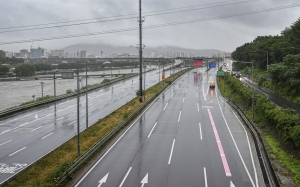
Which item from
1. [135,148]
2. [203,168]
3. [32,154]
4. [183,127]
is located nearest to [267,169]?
[203,168]

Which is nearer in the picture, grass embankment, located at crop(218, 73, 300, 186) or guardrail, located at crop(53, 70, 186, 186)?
guardrail, located at crop(53, 70, 186, 186)

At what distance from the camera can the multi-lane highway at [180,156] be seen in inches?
755

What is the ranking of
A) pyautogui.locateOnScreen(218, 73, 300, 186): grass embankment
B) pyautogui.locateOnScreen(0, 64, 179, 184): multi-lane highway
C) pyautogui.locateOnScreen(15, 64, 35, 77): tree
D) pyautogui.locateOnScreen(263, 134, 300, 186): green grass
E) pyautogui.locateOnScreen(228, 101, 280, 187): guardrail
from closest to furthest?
pyautogui.locateOnScreen(228, 101, 280, 187): guardrail, pyautogui.locateOnScreen(263, 134, 300, 186): green grass, pyautogui.locateOnScreen(218, 73, 300, 186): grass embankment, pyautogui.locateOnScreen(0, 64, 179, 184): multi-lane highway, pyautogui.locateOnScreen(15, 64, 35, 77): tree

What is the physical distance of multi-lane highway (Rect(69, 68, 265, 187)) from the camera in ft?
A: 62.9

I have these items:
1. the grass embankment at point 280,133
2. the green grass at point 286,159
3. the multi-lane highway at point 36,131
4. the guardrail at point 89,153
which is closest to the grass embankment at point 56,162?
the guardrail at point 89,153

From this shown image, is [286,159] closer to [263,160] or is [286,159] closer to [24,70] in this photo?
[263,160]

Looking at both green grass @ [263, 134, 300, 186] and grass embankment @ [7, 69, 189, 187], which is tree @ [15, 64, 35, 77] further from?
green grass @ [263, 134, 300, 186]

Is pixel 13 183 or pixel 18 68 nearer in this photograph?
pixel 13 183

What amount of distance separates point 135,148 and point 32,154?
7.87 meters

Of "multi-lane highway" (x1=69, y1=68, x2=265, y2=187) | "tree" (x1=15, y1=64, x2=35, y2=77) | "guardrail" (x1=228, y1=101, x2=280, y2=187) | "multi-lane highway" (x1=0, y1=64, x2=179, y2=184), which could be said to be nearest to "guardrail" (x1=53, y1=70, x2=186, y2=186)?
"multi-lane highway" (x1=69, y1=68, x2=265, y2=187)

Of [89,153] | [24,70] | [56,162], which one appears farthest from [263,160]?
[24,70]

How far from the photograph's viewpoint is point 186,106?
48625 millimetres

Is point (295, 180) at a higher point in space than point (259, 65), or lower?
lower

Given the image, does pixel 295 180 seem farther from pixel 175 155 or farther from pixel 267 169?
pixel 175 155
